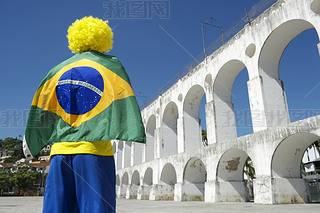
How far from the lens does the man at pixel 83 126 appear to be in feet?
7.35

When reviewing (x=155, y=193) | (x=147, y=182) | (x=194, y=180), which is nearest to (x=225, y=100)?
(x=194, y=180)

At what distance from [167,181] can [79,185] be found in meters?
19.6

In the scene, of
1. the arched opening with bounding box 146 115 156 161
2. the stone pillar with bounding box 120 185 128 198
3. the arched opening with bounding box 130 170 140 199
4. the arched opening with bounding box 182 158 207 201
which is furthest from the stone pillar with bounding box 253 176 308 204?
the stone pillar with bounding box 120 185 128 198

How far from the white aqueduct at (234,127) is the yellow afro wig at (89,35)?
9455 mm

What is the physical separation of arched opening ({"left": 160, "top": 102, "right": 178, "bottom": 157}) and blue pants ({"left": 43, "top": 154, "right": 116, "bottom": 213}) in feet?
63.3

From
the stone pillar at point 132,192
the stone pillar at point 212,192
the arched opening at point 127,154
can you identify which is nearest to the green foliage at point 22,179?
the arched opening at point 127,154

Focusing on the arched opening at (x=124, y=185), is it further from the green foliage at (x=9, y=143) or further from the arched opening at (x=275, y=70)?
the green foliage at (x=9, y=143)

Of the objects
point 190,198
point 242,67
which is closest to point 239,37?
point 242,67

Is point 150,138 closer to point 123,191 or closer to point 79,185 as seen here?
point 123,191

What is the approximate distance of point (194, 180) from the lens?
1781cm

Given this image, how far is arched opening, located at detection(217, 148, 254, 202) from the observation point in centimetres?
1409

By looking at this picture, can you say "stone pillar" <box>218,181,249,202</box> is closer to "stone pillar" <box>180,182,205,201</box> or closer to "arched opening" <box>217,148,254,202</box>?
"arched opening" <box>217,148,254,202</box>

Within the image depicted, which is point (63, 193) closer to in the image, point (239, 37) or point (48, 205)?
point (48, 205)

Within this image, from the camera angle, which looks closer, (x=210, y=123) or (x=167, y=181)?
(x=210, y=123)
